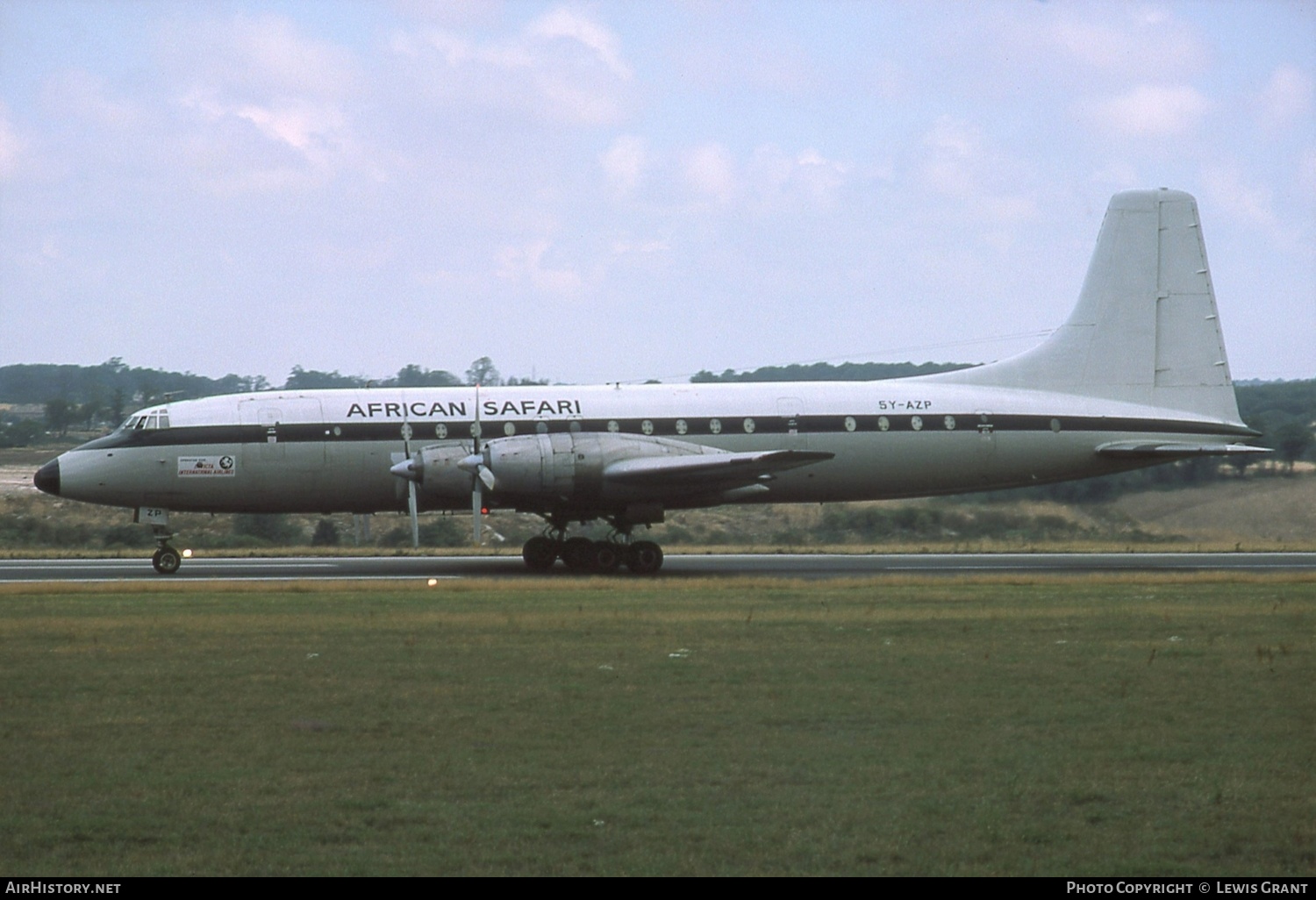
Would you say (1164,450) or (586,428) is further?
(1164,450)

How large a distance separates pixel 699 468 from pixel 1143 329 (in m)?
13.0

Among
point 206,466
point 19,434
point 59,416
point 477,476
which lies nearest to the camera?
point 477,476

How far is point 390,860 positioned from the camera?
25.1 feet

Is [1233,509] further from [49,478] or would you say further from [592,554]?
[49,478]

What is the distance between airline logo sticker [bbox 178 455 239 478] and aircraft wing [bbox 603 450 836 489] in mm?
8377

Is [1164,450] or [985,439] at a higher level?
[985,439]

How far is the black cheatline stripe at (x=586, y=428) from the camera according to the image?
92.6 feet

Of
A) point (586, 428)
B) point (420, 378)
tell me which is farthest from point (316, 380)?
point (586, 428)

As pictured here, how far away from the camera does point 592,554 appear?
90.6 feet

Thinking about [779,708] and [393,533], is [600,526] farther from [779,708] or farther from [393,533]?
[779,708]

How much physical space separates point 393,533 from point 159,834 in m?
34.2

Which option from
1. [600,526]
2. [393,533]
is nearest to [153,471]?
[600,526]

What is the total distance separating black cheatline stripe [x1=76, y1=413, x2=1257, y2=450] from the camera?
28219 millimetres

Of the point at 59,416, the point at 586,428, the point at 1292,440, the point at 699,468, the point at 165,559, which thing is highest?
the point at 59,416
